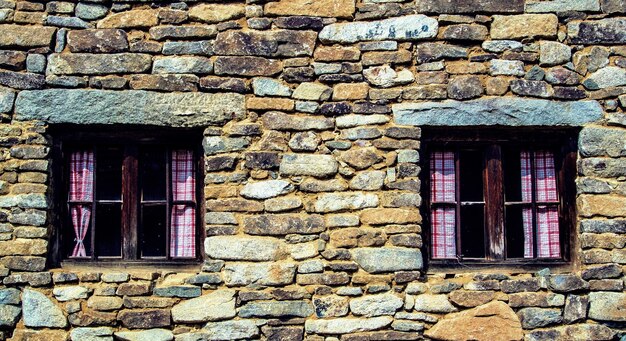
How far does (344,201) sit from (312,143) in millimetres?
457

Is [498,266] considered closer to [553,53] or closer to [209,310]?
[553,53]

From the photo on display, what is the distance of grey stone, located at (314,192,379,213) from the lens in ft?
16.6

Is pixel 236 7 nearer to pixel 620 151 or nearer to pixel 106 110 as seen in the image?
pixel 106 110

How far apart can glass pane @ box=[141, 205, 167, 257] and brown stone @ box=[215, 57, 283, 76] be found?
1.08 m

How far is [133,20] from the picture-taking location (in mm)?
5148

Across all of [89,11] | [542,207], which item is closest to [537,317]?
[542,207]

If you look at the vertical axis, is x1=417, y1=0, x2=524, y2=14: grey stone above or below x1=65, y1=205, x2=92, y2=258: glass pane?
above

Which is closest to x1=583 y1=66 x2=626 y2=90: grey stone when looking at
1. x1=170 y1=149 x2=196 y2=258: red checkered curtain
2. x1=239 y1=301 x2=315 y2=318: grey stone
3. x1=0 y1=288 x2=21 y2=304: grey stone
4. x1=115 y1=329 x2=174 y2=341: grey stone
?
x1=239 y1=301 x2=315 y2=318: grey stone

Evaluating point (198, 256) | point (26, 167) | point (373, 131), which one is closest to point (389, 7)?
point (373, 131)

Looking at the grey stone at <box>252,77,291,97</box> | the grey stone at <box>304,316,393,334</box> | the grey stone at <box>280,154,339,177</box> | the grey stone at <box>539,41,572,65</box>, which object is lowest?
the grey stone at <box>304,316,393,334</box>

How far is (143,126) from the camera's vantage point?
5.13 m

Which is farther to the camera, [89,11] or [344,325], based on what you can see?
[89,11]

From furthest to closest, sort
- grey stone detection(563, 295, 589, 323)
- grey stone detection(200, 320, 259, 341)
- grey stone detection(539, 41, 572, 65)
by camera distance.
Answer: grey stone detection(539, 41, 572, 65), grey stone detection(563, 295, 589, 323), grey stone detection(200, 320, 259, 341)

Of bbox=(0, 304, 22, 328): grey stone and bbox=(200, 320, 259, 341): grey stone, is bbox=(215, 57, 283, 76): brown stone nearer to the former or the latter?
bbox=(200, 320, 259, 341): grey stone
